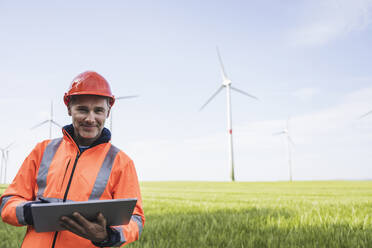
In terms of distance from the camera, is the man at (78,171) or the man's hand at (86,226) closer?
the man's hand at (86,226)

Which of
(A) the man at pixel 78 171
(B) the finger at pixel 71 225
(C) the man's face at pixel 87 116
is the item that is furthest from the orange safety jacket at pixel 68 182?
(B) the finger at pixel 71 225

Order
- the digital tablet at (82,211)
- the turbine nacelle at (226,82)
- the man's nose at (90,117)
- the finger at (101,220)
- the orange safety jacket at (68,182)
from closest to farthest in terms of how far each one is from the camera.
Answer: the digital tablet at (82,211)
the finger at (101,220)
the orange safety jacket at (68,182)
the man's nose at (90,117)
the turbine nacelle at (226,82)

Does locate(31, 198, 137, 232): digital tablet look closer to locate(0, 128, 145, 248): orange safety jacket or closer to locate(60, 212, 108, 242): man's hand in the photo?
locate(60, 212, 108, 242): man's hand

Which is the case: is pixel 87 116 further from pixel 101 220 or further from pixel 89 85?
pixel 101 220

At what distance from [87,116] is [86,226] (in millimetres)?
1030

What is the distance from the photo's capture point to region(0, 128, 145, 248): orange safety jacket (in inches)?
92.4

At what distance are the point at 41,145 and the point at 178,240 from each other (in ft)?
7.87

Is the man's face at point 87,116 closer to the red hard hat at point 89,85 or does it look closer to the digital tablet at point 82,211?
the red hard hat at point 89,85

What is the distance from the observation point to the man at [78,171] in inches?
93.2

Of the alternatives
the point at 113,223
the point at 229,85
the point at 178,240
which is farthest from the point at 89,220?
the point at 229,85

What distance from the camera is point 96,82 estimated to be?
2.68m

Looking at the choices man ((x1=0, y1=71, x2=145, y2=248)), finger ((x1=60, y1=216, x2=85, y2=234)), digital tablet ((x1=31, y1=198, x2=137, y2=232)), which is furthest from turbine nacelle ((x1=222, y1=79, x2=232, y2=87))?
finger ((x1=60, y1=216, x2=85, y2=234))

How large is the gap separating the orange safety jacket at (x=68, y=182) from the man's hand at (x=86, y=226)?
0.23 metres

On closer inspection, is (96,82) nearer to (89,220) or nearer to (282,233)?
(89,220)
